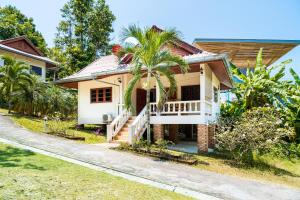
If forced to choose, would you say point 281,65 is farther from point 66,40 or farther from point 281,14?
point 66,40

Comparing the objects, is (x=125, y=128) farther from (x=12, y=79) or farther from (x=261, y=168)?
(x=12, y=79)

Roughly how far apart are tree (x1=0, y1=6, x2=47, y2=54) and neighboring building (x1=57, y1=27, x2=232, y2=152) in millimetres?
28400

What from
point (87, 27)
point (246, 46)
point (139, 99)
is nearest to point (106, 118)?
point (139, 99)

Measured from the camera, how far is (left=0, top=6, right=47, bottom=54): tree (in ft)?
140

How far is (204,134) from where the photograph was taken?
1312 cm

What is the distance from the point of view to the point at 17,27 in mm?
44562

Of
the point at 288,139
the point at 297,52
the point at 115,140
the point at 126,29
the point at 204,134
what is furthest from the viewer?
the point at 297,52

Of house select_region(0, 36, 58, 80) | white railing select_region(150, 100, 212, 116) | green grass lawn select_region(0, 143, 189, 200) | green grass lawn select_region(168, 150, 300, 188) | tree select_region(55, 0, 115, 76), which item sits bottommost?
green grass lawn select_region(168, 150, 300, 188)

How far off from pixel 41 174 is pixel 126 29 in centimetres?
728

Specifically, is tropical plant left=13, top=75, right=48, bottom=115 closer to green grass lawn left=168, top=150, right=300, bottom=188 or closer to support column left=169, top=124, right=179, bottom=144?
support column left=169, top=124, right=179, bottom=144

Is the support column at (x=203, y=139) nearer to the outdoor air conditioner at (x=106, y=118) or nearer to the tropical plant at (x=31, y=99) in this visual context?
the outdoor air conditioner at (x=106, y=118)

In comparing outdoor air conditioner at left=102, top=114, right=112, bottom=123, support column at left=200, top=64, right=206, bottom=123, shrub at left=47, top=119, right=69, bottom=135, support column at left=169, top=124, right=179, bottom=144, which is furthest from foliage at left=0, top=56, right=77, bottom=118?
support column at left=200, top=64, right=206, bottom=123

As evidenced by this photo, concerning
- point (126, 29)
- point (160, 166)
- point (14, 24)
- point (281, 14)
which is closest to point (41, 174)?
point (160, 166)

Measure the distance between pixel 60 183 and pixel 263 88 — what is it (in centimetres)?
1473
